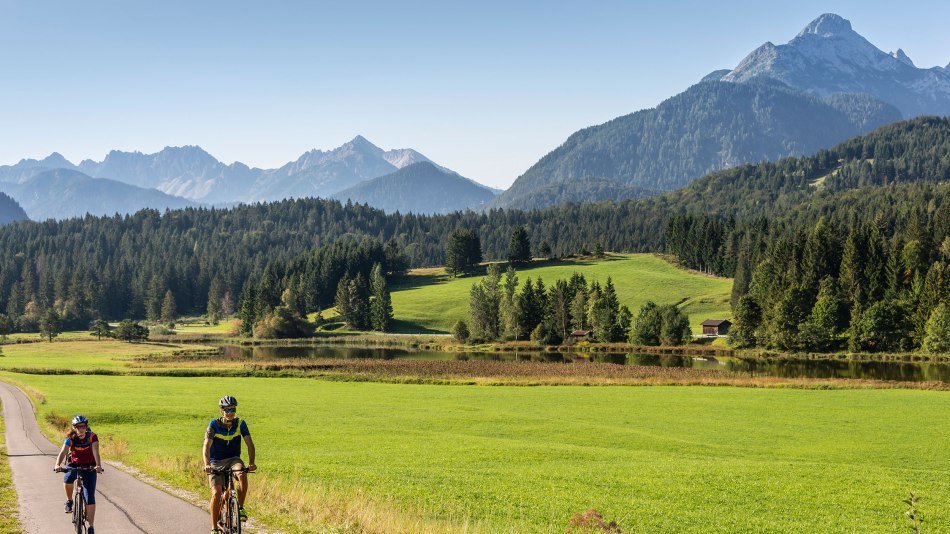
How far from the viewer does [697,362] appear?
113 metres

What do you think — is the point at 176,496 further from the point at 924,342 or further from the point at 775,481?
the point at 924,342

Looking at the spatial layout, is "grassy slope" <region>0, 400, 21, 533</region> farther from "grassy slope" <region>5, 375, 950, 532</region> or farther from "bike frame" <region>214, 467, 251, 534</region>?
"bike frame" <region>214, 467, 251, 534</region>

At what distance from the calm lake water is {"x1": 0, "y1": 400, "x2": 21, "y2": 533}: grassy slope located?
7857cm

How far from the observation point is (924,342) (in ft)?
375

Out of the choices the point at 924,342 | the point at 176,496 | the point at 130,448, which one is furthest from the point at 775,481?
the point at 924,342

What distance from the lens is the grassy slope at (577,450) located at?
82.3 ft

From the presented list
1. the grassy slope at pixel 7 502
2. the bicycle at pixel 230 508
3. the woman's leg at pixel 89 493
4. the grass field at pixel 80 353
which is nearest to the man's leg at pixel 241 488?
the bicycle at pixel 230 508

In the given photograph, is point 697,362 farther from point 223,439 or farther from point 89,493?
point 89,493

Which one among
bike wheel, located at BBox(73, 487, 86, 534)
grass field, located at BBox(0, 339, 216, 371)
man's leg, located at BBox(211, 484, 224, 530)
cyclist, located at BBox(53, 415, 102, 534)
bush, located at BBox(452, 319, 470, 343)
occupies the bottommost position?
grass field, located at BBox(0, 339, 216, 371)

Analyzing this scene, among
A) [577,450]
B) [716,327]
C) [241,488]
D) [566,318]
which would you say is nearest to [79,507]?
[241,488]

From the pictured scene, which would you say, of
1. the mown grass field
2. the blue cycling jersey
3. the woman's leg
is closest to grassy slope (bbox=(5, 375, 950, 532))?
the blue cycling jersey

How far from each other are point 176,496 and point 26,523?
429 centimetres

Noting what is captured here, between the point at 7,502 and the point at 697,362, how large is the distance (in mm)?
103339

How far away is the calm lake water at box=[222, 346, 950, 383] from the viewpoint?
91.5 m
